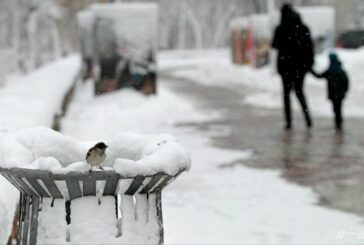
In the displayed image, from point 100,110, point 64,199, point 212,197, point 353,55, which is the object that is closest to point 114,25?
point 100,110

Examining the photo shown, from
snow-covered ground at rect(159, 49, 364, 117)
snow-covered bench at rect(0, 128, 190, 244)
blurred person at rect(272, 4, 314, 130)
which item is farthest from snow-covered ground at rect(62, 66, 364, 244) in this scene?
snow-covered ground at rect(159, 49, 364, 117)

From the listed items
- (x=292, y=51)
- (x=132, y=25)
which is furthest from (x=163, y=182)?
(x=132, y=25)

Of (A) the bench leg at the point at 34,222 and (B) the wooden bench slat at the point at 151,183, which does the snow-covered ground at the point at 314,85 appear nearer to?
(B) the wooden bench slat at the point at 151,183

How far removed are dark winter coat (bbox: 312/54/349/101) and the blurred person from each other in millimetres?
352

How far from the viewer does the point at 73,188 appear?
3.12m

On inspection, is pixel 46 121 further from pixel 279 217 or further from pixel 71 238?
pixel 71 238

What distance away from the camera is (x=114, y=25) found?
16.7 metres

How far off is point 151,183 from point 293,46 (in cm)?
873

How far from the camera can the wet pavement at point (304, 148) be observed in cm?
741

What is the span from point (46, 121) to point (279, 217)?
4.14 m

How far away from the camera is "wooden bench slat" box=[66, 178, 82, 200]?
3061 mm

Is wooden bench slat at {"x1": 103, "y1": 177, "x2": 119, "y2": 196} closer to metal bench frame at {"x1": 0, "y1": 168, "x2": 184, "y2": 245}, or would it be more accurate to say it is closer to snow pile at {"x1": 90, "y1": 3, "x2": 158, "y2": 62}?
metal bench frame at {"x1": 0, "y1": 168, "x2": 184, "y2": 245}

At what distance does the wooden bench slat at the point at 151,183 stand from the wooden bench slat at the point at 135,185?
53mm

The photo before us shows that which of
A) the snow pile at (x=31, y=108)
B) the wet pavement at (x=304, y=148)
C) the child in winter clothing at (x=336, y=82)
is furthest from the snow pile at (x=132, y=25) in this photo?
the child in winter clothing at (x=336, y=82)
